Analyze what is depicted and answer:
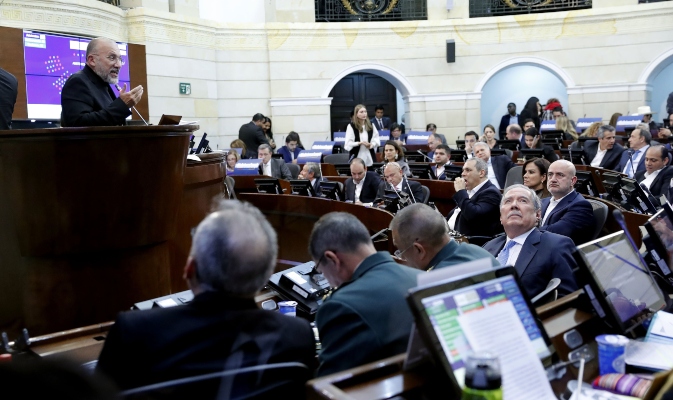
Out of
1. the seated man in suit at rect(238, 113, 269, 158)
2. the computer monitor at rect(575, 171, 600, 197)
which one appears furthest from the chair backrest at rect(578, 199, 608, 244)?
the seated man in suit at rect(238, 113, 269, 158)

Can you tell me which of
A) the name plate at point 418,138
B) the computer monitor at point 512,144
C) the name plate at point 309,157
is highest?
the name plate at point 418,138

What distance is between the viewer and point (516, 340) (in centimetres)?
173

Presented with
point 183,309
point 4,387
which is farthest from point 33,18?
point 4,387

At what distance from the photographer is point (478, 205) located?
5.48 meters

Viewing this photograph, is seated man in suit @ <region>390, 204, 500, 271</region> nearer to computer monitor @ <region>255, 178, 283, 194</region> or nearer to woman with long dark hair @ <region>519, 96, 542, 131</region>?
computer monitor @ <region>255, 178, 283, 194</region>

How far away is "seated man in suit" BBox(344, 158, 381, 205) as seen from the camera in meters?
7.61

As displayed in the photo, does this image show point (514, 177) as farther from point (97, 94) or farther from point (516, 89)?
point (516, 89)

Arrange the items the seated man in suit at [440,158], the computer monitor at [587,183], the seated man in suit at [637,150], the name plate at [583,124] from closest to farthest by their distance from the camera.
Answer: the computer monitor at [587,183] → the seated man in suit at [637,150] → the seated man in suit at [440,158] → the name plate at [583,124]

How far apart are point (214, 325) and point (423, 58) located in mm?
13311

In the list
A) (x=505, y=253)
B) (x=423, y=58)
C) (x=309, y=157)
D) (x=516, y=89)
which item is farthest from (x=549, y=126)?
(x=505, y=253)

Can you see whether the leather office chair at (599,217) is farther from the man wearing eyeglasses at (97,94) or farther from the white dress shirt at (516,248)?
the man wearing eyeglasses at (97,94)

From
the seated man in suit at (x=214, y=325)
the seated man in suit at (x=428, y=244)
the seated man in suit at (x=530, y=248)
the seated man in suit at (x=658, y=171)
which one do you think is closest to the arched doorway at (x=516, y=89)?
the seated man in suit at (x=658, y=171)

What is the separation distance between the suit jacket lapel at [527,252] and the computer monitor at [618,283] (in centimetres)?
91

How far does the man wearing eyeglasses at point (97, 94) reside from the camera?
11.3 feet
